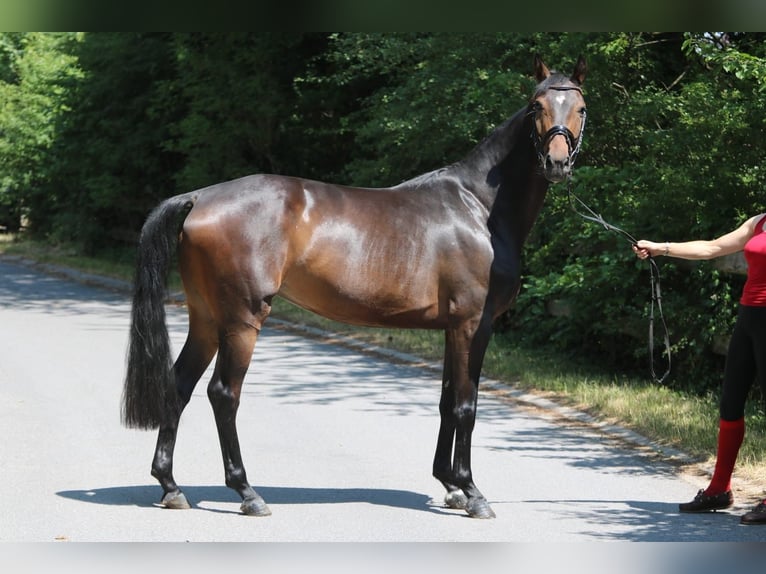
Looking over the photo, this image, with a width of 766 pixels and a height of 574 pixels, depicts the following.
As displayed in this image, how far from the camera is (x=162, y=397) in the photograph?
22.0 feet

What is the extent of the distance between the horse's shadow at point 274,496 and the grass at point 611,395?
2.20 metres

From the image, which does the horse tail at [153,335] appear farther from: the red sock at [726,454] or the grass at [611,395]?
the grass at [611,395]

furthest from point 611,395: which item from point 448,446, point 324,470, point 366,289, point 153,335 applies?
point 153,335

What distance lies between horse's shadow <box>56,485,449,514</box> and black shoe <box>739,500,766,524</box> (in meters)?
1.67

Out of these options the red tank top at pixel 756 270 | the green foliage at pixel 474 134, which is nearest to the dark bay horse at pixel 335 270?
the red tank top at pixel 756 270

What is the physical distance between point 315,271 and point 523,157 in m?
1.41

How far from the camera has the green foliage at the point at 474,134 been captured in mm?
10227

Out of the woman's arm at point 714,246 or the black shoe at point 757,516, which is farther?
the woman's arm at point 714,246

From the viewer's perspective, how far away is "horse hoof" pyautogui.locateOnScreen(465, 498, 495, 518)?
658cm

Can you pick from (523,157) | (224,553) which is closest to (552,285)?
(523,157)

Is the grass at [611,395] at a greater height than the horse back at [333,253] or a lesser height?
lesser

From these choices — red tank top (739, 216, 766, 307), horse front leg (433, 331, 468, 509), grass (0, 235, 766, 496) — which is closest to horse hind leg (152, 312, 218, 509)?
horse front leg (433, 331, 468, 509)
